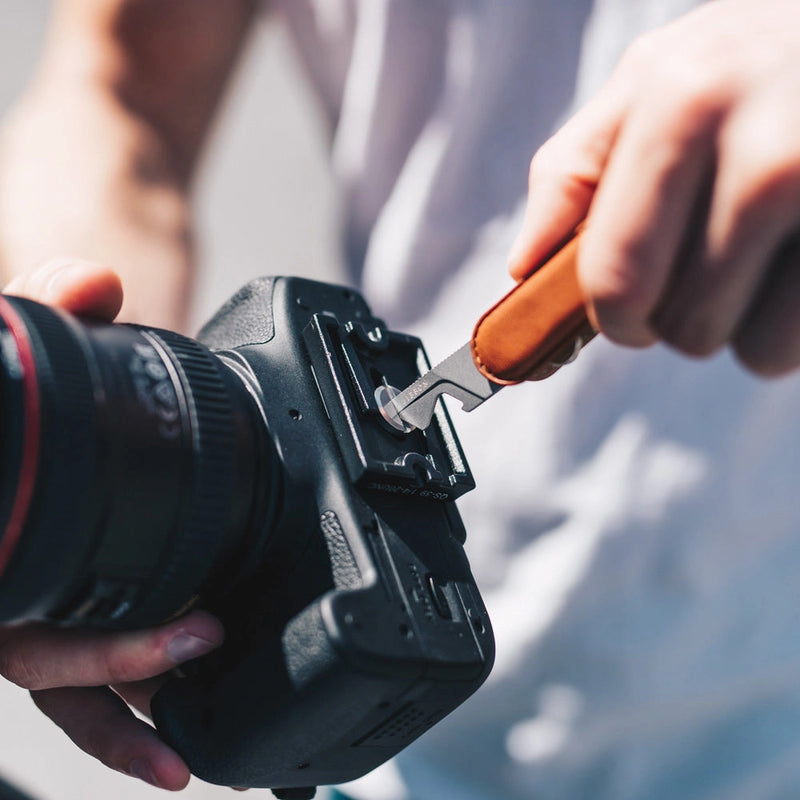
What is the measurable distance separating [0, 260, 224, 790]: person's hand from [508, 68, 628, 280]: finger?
250 mm

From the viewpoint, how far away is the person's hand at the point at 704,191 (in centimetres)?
31

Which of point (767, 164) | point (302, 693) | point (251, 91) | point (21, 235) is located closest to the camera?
point (767, 164)

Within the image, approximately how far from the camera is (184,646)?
17.7 inches

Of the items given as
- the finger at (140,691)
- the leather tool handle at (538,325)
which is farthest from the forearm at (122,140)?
the leather tool handle at (538,325)

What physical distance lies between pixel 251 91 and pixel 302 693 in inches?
53.8

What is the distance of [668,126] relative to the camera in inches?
12.6

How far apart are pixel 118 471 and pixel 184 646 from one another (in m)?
0.11

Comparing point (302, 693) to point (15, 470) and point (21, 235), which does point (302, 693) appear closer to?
point (15, 470)

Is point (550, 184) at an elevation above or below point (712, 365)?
above

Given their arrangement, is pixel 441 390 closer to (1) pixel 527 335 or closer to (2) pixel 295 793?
(1) pixel 527 335

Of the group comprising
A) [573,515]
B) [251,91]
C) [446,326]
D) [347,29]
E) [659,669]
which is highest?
[347,29]

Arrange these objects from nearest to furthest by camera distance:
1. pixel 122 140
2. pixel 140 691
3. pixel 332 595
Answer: pixel 332 595
pixel 140 691
pixel 122 140

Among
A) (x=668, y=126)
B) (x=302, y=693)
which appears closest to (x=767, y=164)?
(x=668, y=126)

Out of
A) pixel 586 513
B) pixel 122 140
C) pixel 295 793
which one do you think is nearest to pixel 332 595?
pixel 295 793
